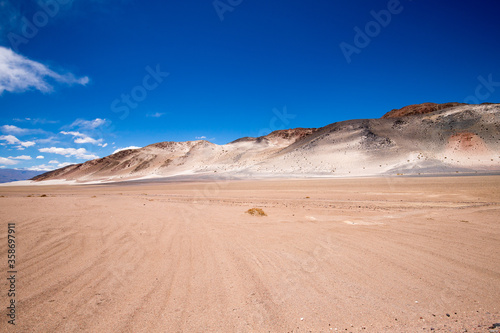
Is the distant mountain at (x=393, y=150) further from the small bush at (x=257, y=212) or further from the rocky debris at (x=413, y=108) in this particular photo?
the rocky debris at (x=413, y=108)

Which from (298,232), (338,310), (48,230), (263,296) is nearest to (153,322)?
(263,296)

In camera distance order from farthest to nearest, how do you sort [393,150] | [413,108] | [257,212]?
[413,108] → [393,150] → [257,212]

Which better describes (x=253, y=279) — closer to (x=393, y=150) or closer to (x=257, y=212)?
(x=257, y=212)

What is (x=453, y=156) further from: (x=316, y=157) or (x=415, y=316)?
(x=415, y=316)

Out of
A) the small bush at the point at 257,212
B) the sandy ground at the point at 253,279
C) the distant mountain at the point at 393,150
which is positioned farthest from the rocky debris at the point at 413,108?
the sandy ground at the point at 253,279

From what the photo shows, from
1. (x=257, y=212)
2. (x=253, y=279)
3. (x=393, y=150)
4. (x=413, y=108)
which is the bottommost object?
(x=253, y=279)

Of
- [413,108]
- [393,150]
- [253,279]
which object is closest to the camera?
[253,279]

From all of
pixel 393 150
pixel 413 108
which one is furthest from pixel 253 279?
pixel 413 108

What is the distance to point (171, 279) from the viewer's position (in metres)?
3.54

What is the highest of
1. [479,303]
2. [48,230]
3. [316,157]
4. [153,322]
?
[316,157]

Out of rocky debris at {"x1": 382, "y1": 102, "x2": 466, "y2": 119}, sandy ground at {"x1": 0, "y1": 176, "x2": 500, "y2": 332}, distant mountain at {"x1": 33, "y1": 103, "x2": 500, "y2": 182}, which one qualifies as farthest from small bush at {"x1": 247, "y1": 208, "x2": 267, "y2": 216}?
rocky debris at {"x1": 382, "y1": 102, "x2": 466, "y2": 119}

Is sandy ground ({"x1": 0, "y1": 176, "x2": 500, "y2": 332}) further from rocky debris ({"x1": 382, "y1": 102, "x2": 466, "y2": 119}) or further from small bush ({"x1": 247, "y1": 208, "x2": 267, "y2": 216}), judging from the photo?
rocky debris ({"x1": 382, "y1": 102, "x2": 466, "y2": 119})

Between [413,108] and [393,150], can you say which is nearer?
[393,150]

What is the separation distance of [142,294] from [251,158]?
7378 cm
